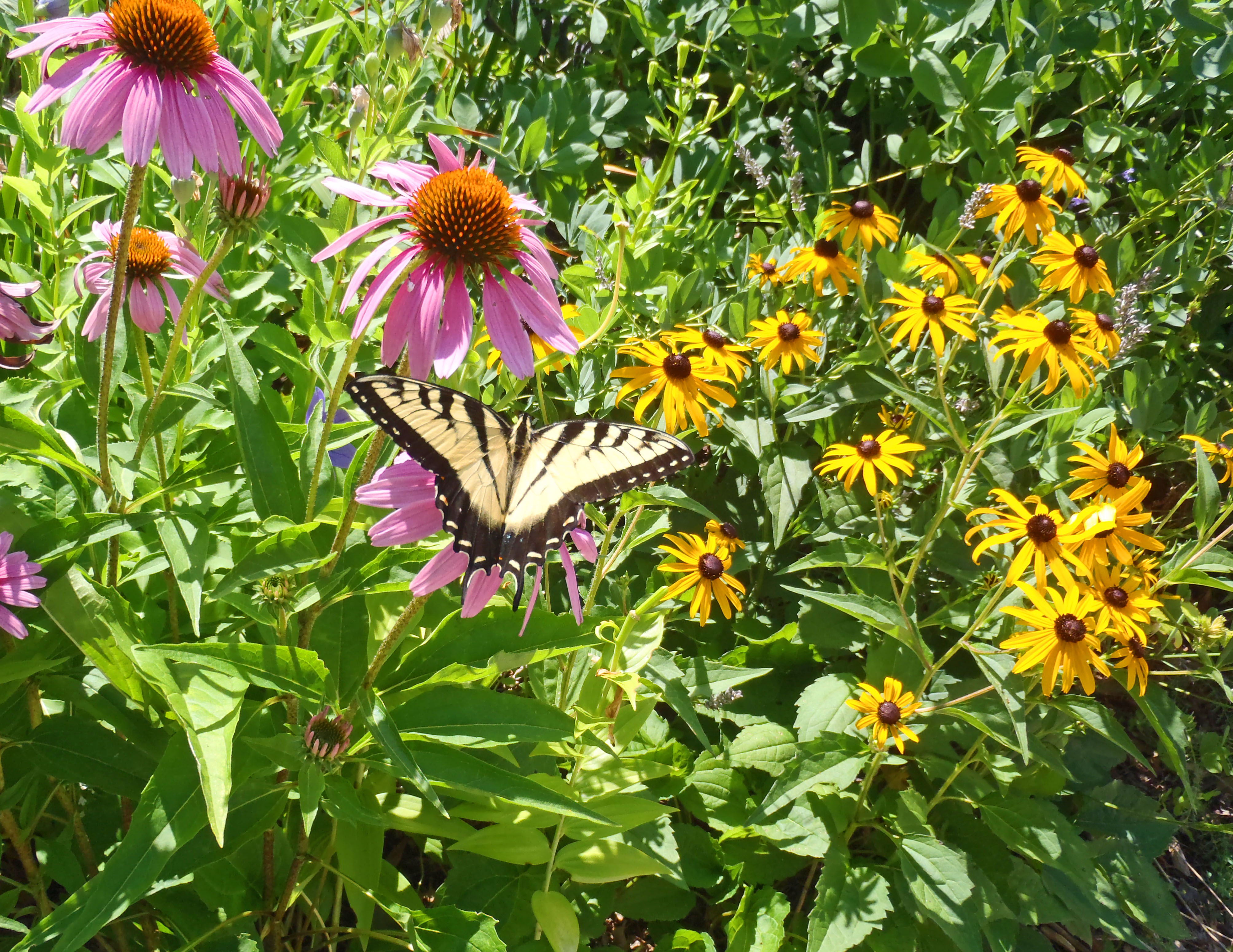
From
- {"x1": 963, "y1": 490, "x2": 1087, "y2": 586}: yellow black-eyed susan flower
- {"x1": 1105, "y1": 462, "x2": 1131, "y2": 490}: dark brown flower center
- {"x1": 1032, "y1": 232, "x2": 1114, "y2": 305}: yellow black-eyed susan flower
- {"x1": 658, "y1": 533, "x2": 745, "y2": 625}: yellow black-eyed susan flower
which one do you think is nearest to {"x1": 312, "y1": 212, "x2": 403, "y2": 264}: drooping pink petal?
{"x1": 658, "y1": 533, "x2": 745, "y2": 625}: yellow black-eyed susan flower

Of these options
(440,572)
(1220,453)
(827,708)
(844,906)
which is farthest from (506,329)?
(1220,453)

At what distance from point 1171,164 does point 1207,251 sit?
0.62m

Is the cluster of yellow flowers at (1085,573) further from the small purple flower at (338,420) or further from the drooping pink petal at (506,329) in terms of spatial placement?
the small purple flower at (338,420)

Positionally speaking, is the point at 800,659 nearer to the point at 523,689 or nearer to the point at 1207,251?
the point at 523,689

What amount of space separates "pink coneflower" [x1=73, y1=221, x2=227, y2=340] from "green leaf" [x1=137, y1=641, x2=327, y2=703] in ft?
1.78

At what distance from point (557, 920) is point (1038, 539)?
1.03 meters

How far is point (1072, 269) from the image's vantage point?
83.5 inches

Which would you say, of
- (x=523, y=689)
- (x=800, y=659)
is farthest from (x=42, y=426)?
(x=800, y=659)

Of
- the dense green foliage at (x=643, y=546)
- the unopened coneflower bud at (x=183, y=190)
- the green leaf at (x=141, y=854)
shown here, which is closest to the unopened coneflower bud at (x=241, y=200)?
the dense green foliage at (x=643, y=546)

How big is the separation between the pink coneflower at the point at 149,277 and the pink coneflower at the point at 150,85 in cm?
24

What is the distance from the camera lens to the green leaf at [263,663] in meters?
1.10

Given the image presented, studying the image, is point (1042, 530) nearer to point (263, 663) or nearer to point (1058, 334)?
point (1058, 334)

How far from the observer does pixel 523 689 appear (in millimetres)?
1966

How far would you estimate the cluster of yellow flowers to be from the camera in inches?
63.8
